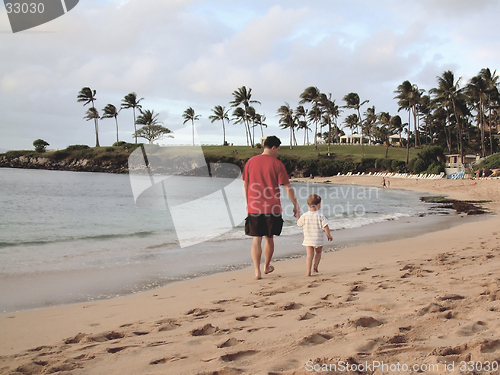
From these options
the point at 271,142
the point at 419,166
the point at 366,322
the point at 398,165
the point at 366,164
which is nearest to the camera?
the point at 366,322

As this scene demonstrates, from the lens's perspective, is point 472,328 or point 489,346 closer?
point 489,346

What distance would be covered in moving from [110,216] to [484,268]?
14536 mm

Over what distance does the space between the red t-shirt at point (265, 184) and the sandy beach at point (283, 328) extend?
94 cm

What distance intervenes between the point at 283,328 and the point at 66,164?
317 ft

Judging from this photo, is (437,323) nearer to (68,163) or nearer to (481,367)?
(481,367)

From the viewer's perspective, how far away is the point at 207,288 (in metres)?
4.49

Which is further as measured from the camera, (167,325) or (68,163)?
(68,163)

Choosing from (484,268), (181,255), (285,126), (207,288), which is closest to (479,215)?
(484,268)

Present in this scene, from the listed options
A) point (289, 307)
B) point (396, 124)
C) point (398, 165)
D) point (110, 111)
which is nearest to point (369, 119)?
point (396, 124)

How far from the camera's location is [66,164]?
88.1m

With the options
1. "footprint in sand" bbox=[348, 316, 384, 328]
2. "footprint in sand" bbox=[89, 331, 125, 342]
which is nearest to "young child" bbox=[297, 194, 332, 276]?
"footprint in sand" bbox=[348, 316, 384, 328]

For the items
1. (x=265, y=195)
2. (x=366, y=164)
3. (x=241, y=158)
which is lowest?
(x=265, y=195)

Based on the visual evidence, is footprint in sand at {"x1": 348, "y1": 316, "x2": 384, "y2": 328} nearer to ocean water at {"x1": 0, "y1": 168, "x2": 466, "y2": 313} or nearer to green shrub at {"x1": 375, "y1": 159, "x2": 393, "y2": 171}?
ocean water at {"x1": 0, "y1": 168, "x2": 466, "y2": 313}

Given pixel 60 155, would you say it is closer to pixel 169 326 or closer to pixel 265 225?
pixel 265 225
